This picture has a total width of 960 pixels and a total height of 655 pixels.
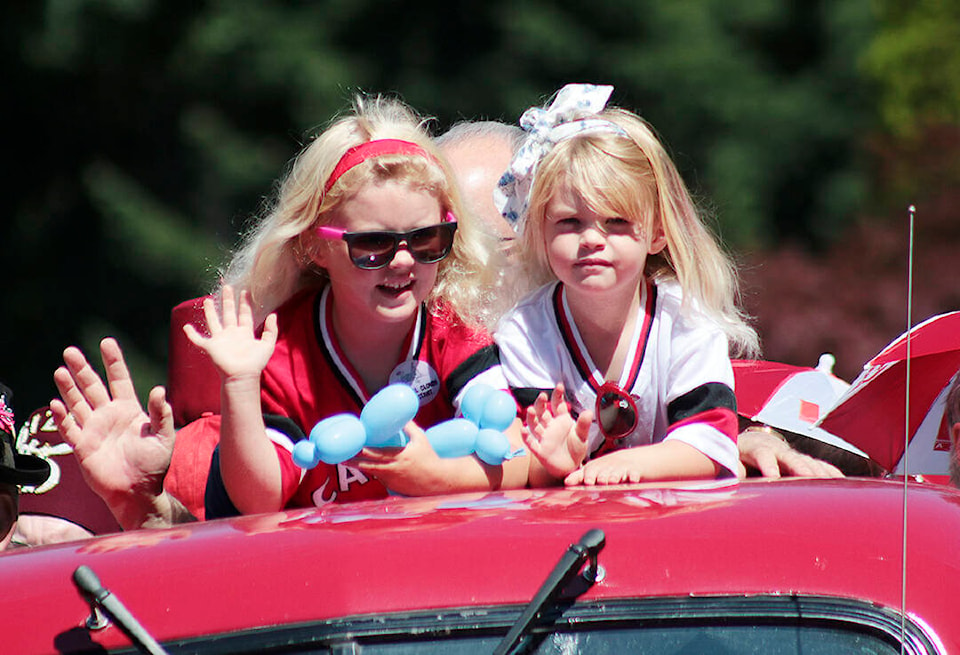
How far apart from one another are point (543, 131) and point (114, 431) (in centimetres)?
126

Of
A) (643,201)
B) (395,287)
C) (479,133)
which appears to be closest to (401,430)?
(395,287)

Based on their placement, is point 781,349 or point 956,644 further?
point 781,349

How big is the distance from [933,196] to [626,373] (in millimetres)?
11888

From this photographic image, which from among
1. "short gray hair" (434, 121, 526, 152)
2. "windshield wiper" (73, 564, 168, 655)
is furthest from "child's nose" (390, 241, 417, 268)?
"short gray hair" (434, 121, 526, 152)

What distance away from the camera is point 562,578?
5.76ft

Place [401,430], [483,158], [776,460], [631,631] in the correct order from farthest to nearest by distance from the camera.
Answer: [483,158] < [776,460] < [401,430] < [631,631]

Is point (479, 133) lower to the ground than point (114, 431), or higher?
higher

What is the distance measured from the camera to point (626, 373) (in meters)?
3.24

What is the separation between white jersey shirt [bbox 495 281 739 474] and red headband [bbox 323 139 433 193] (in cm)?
47

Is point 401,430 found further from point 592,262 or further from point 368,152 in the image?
point 368,152

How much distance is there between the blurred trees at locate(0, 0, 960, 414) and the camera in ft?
46.9

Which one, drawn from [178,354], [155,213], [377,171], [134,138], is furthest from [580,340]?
[134,138]

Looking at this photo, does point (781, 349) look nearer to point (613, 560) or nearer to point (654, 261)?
point (654, 261)

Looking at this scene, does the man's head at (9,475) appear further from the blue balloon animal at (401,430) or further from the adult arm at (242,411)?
the blue balloon animal at (401,430)
